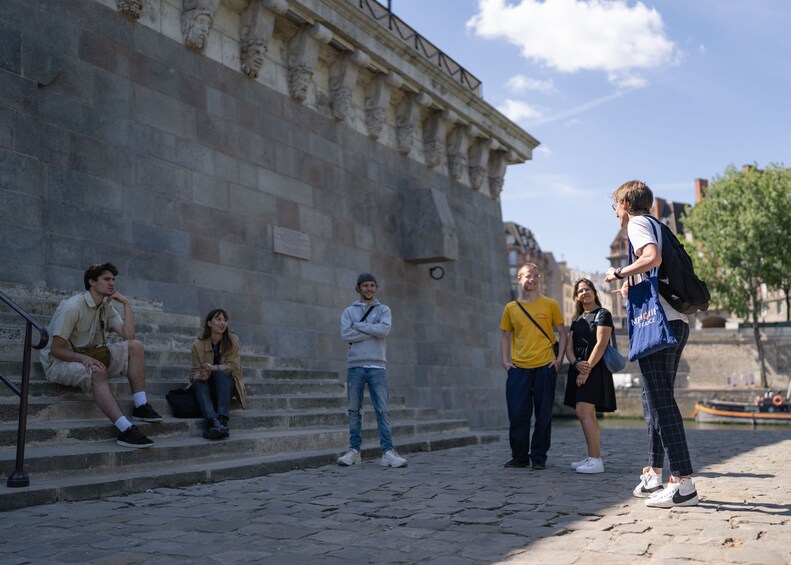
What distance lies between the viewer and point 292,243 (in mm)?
12375

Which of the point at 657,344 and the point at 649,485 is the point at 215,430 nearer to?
the point at 649,485

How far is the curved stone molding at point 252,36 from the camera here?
11.8m

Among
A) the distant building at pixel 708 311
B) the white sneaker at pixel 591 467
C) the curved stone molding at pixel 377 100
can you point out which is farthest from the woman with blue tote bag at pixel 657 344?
the distant building at pixel 708 311

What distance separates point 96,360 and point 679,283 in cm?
445

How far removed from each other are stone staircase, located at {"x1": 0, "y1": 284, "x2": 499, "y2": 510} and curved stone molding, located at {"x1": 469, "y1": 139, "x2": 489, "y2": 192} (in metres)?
8.50

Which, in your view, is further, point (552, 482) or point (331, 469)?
point (331, 469)

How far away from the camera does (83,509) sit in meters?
5.12

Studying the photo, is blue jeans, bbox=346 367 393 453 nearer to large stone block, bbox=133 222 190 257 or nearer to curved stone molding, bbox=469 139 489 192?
large stone block, bbox=133 222 190 257

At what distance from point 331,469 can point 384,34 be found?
8925 mm

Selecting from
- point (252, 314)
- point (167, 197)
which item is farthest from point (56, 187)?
point (252, 314)

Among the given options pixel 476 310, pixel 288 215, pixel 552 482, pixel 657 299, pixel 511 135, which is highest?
pixel 511 135

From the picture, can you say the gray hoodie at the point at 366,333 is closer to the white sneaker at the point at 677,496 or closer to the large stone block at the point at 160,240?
the large stone block at the point at 160,240

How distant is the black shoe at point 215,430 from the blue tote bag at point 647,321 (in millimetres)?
3709

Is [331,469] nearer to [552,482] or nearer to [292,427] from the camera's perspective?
[292,427]
